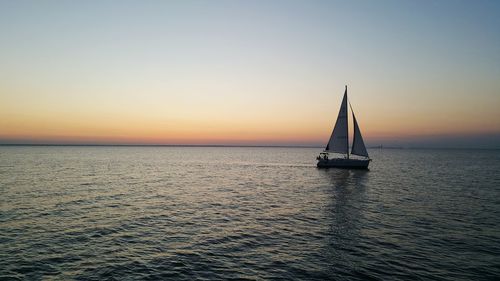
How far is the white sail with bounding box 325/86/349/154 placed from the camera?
69000 mm

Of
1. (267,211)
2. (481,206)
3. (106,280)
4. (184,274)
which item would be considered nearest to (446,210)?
(481,206)

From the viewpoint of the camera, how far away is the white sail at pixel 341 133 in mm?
69000

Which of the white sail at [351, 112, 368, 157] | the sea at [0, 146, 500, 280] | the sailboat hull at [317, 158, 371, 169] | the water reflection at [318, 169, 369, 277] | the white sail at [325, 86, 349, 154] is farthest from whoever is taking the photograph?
the sailboat hull at [317, 158, 371, 169]

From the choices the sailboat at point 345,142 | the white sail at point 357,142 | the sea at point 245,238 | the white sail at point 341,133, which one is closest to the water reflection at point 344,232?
the sea at point 245,238

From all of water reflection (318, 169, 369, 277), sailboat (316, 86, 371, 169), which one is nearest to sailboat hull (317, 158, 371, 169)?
sailboat (316, 86, 371, 169)

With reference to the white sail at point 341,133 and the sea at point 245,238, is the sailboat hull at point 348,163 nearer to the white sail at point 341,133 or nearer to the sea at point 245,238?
the white sail at point 341,133

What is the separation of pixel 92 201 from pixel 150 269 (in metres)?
21.5

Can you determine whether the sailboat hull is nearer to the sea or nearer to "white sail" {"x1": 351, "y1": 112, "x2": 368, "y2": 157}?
"white sail" {"x1": 351, "y1": 112, "x2": 368, "y2": 157}

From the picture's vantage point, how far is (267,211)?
2919 cm

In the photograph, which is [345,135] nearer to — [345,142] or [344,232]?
[345,142]

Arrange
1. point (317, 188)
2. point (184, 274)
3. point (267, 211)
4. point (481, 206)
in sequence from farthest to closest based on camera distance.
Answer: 1. point (317, 188)
2. point (481, 206)
3. point (267, 211)
4. point (184, 274)

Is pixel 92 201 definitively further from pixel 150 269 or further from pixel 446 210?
pixel 446 210

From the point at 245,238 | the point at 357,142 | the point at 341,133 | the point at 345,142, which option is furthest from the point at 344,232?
the point at 357,142

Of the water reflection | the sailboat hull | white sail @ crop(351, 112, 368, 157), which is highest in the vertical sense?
white sail @ crop(351, 112, 368, 157)
